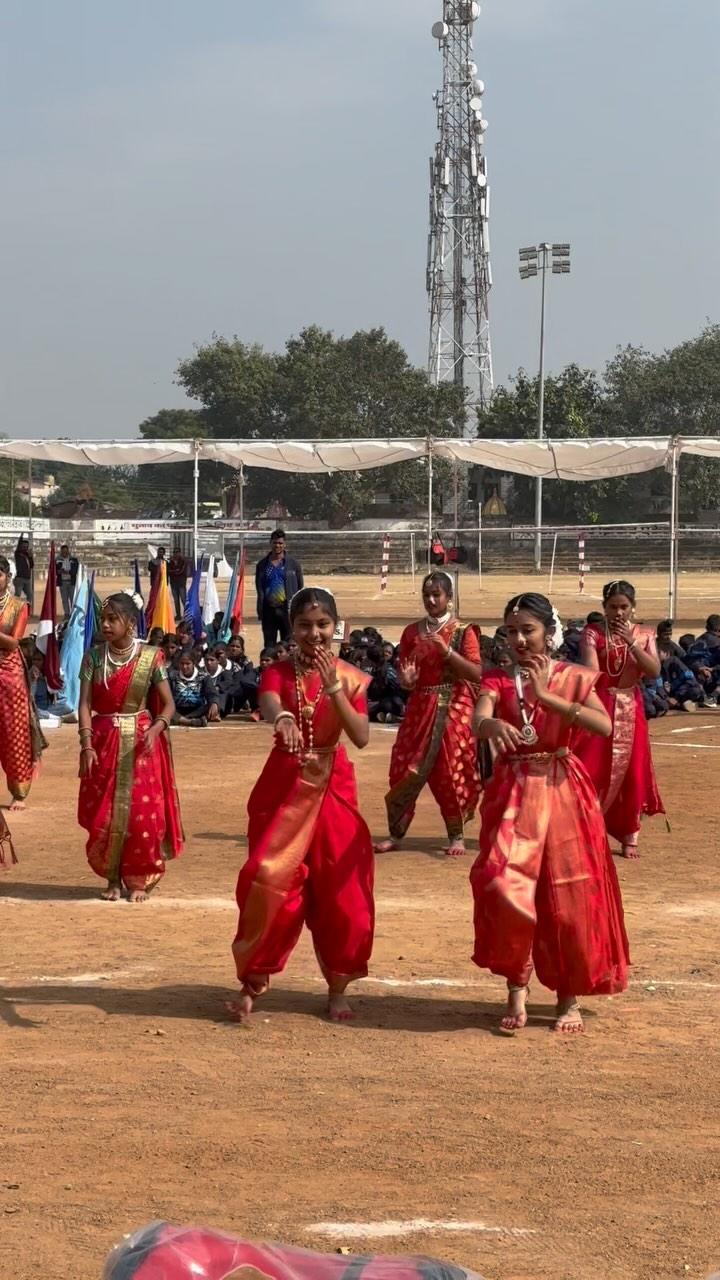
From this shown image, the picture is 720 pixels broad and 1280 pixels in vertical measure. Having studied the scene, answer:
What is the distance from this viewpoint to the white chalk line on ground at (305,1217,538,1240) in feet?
14.6

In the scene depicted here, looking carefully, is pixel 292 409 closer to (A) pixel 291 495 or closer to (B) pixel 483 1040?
(A) pixel 291 495

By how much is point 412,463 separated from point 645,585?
27.1m

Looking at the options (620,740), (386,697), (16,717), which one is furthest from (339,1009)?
(386,697)

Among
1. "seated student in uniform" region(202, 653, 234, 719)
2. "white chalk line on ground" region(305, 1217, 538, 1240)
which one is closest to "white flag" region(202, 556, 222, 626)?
"seated student in uniform" region(202, 653, 234, 719)

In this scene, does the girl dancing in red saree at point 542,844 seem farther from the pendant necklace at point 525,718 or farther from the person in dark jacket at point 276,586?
the person in dark jacket at point 276,586

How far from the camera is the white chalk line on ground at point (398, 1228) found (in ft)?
14.6

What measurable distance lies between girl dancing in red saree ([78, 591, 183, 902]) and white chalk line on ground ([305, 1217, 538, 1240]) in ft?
15.8

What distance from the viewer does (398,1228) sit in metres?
4.53

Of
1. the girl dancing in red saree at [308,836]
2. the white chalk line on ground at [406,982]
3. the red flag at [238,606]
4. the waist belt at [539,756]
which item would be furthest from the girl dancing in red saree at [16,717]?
the red flag at [238,606]

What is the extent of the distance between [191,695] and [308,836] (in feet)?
37.5

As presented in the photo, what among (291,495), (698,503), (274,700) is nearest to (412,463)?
(291,495)

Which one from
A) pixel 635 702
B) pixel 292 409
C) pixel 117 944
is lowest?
pixel 117 944

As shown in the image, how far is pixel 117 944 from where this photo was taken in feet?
27.1

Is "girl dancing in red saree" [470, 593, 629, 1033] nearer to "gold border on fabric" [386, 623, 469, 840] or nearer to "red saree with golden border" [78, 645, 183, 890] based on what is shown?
"red saree with golden border" [78, 645, 183, 890]
